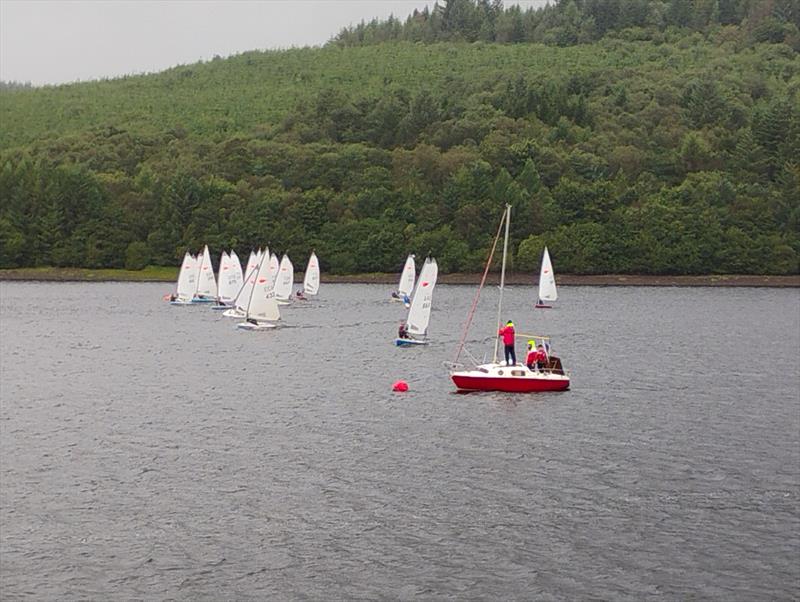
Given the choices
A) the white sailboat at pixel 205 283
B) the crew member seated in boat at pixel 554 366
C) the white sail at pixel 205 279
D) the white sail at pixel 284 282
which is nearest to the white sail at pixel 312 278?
the white sail at pixel 284 282

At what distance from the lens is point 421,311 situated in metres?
100

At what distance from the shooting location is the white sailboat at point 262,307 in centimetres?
11725

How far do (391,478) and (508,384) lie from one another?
2267cm

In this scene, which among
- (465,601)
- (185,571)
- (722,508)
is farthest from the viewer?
(722,508)

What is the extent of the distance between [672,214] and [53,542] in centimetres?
16736

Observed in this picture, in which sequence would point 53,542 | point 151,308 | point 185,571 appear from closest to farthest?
point 185,571 < point 53,542 < point 151,308

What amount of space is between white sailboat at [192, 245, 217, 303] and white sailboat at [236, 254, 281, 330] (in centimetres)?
3664

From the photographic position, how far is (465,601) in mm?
37125

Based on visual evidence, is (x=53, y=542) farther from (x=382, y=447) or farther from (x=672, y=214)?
(x=672, y=214)

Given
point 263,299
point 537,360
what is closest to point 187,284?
point 263,299

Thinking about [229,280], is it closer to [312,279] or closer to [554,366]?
[312,279]

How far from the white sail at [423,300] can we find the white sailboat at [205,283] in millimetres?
62657

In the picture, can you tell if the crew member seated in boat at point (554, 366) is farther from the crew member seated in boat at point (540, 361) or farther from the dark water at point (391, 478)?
the dark water at point (391, 478)

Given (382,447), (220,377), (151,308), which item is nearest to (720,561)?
(382,447)
